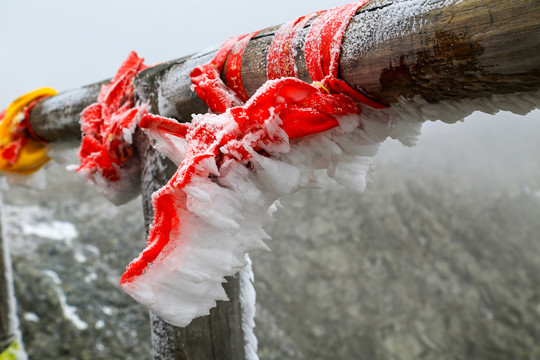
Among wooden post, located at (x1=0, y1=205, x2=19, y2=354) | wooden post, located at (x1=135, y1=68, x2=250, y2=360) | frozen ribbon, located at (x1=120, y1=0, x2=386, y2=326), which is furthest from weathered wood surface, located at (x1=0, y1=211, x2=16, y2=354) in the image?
frozen ribbon, located at (x1=120, y1=0, x2=386, y2=326)

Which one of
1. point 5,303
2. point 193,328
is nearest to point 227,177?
point 193,328

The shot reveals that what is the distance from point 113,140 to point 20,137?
650mm

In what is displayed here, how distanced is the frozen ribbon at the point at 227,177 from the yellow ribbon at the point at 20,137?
979mm

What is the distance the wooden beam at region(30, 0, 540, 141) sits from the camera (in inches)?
15.4

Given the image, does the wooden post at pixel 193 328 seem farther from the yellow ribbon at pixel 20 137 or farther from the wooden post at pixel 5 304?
the wooden post at pixel 5 304

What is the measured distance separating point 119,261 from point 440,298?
3.53 metres

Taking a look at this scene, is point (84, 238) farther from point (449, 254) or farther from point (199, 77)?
point (449, 254)

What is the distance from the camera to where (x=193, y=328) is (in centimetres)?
78

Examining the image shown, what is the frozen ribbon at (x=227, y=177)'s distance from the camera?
1.54 feet

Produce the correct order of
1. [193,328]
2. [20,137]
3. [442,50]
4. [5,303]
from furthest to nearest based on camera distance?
[5,303] < [20,137] < [193,328] < [442,50]

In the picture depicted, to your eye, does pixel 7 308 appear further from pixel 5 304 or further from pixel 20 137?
pixel 20 137

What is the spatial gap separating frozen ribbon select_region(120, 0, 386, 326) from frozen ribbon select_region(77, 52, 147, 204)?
0.35 m

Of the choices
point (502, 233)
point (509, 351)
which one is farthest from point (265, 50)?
point (502, 233)

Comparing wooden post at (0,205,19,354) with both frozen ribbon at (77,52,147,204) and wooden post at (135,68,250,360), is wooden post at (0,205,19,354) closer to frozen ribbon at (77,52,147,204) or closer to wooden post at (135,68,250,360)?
frozen ribbon at (77,52,147,204)
